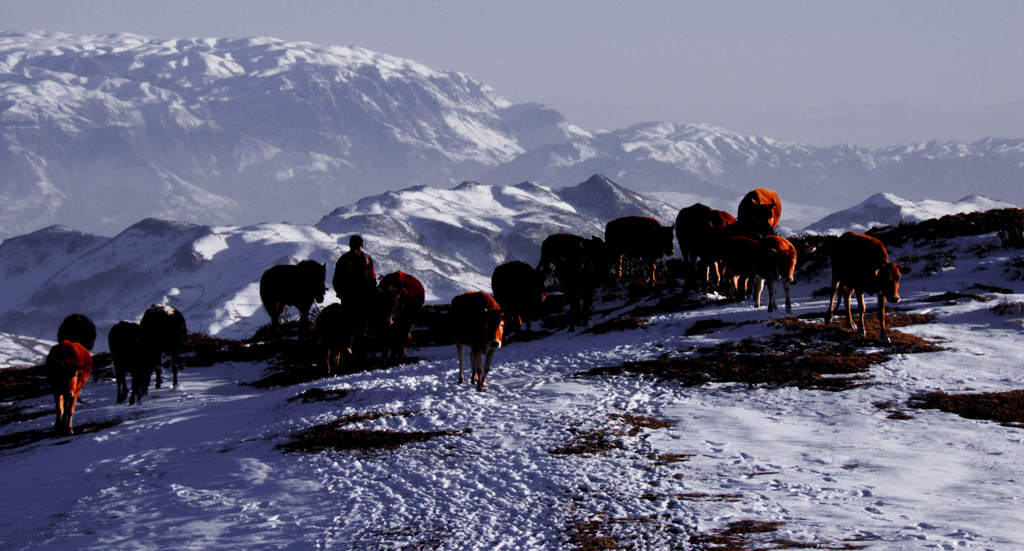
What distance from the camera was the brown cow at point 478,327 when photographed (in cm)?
1912

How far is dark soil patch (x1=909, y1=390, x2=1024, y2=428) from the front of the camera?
1516 cm

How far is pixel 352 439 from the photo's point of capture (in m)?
15.6

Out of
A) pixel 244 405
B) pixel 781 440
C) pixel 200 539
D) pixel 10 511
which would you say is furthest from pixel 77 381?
pixel 781 440

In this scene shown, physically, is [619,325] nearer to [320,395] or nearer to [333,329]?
[333,329]

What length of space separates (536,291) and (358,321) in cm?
565

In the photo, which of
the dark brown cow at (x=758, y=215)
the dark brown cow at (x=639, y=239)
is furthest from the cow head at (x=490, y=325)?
the dark brown cow at (x=639, y=239)

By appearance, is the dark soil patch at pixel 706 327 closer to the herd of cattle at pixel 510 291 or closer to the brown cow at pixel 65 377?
the herd of cattle at pixel 510 291

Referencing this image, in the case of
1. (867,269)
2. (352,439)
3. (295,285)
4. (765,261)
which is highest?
(295,285)

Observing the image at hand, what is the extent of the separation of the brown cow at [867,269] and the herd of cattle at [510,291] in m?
0.02

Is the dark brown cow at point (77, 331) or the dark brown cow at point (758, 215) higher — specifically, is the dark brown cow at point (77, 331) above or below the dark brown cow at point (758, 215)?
below

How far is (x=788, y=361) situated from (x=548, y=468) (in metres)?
8.36

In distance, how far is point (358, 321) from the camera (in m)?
25.1

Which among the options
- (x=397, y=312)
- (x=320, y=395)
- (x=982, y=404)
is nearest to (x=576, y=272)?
(x=397, y=312)

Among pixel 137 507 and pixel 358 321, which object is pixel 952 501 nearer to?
pixel 137 507
